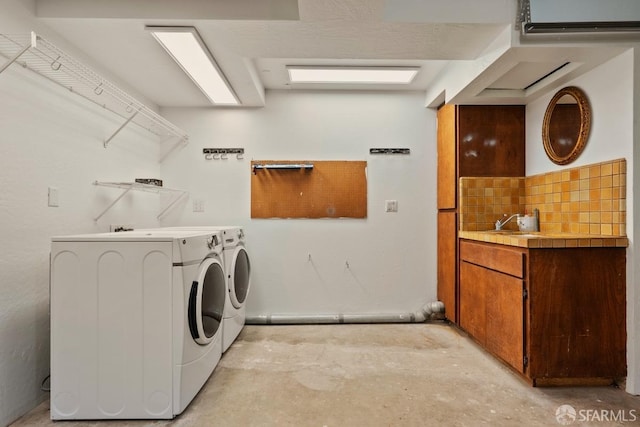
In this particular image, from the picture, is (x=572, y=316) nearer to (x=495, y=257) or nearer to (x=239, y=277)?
(x=495, y=257)

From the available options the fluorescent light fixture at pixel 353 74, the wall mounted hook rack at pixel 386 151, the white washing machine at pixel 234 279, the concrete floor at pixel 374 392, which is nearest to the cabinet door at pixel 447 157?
the wall mounted hook rack at pixel 386 151

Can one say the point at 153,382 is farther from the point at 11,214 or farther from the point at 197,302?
the point at 11,214

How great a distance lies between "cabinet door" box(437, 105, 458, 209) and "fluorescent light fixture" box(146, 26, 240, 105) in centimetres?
193

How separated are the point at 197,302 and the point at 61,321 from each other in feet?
2.13

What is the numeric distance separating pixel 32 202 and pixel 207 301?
107 centimetres

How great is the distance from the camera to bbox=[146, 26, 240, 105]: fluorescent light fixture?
71.4 inches

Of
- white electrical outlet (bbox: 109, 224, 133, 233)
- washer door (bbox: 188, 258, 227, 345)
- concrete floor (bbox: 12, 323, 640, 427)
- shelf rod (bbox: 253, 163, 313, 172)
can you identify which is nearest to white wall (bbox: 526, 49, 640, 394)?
concrete floor (bbox: 12, 323, 640, 427)

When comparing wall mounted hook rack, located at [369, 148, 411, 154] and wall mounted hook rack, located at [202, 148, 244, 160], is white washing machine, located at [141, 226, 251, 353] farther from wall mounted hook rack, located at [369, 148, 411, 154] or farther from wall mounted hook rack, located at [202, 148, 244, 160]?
wall mounted hook rack, located at [369, 148, 411, 154]

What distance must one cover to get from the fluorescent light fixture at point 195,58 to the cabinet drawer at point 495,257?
7.57ft

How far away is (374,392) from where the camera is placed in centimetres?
189

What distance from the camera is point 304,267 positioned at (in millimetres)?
3168

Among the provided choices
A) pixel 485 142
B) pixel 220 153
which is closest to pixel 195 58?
pixel 220 153

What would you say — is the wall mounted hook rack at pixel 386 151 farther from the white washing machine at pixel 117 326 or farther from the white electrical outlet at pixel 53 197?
the white electrical outlet at pixel 53 197

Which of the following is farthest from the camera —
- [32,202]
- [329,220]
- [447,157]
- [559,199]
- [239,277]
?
[329,220]
